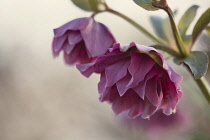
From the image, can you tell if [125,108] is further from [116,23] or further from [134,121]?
[116,23]

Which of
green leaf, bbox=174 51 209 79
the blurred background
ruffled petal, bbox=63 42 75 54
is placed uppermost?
ruffled petal, bbox=63 42 75 54

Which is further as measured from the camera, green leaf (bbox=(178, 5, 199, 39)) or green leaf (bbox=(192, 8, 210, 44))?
green leaf (bbox=(178, 5, 199, 39))

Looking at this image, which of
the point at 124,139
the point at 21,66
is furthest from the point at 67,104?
the point at 124,139

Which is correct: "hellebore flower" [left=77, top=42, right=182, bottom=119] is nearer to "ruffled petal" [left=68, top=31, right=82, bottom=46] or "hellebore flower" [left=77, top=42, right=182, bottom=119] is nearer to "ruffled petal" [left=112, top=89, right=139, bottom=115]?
"ruffled petal" [left=112, top=89, right=139, bottom=115]

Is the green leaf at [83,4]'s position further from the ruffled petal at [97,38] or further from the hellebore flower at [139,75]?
the hellebore flower at [139,75]

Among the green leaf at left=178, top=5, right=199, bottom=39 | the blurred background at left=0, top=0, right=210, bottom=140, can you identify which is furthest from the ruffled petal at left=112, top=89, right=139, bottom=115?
the blurred background at left=0, top=0, right=210, bottom=140

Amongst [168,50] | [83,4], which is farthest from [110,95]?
[83,4]

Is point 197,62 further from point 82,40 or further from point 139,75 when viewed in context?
point 82,40
